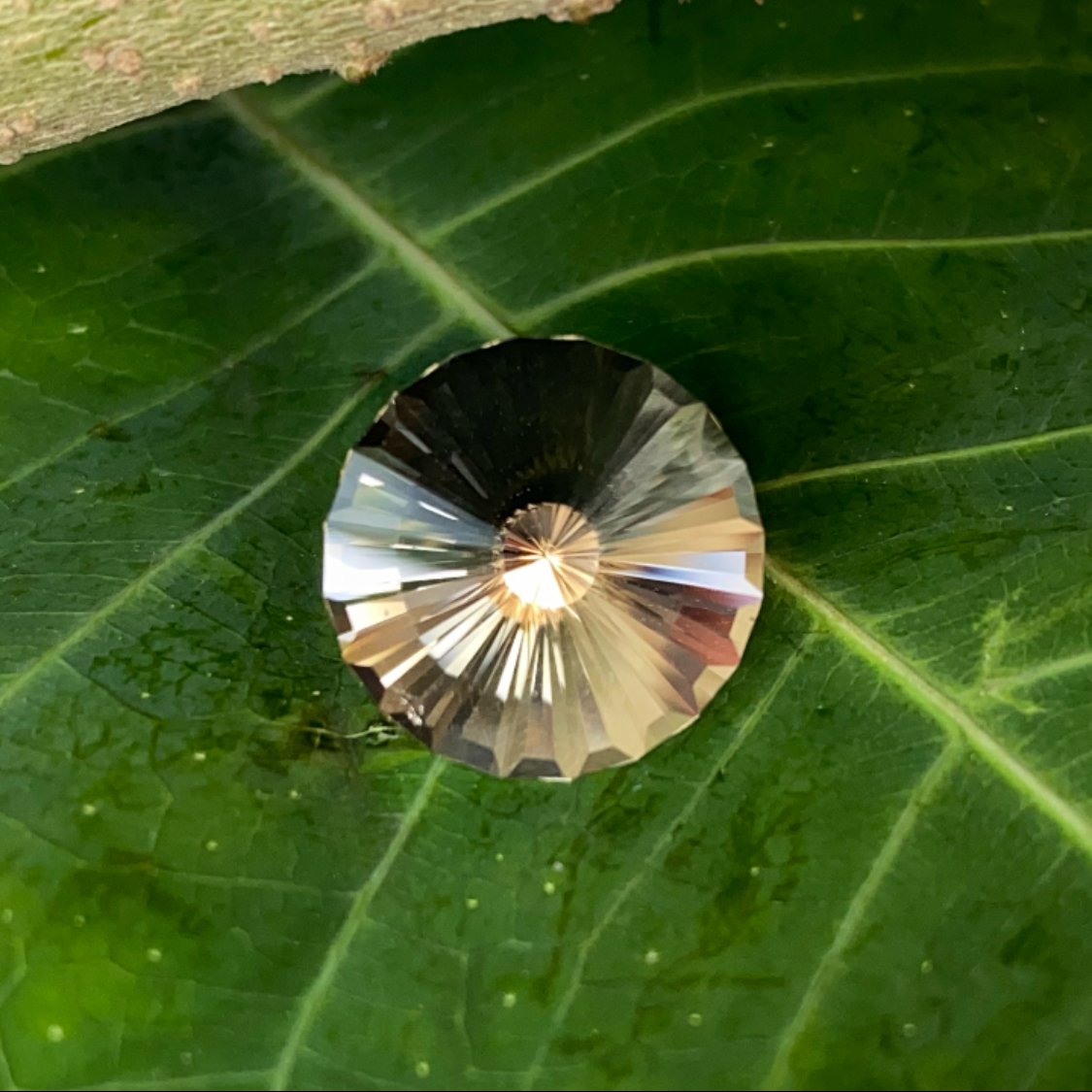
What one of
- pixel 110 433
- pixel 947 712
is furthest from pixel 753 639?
pixel 110 433

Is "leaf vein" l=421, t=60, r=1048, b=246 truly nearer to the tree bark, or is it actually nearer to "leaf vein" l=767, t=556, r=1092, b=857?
the tree bark

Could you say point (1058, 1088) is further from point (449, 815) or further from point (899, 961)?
point (449, 815)

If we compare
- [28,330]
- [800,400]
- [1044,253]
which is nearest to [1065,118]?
[1044,253]

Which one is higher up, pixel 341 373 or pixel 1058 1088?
pixel 341 373

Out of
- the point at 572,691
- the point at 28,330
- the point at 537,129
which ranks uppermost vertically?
the point at 537,129

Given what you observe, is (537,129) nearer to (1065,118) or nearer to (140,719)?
(1065,118)

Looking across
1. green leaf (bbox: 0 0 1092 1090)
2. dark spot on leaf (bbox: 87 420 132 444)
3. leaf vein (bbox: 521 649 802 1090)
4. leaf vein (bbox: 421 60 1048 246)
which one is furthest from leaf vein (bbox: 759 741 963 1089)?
dark spot on leaf (bbox: 87 420 132 444)

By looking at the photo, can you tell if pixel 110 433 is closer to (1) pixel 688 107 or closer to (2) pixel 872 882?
(1) pixel 688 107
